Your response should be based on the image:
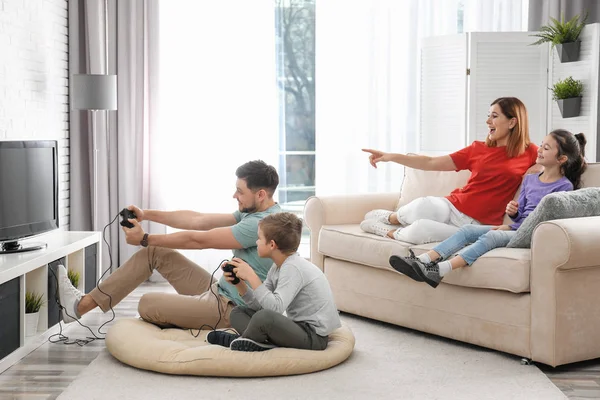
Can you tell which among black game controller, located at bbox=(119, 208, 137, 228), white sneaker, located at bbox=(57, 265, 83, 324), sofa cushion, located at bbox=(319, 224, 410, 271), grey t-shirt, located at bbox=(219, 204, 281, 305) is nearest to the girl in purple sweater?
sofa cushion, located at bbox=(319, 224, 410, 271)

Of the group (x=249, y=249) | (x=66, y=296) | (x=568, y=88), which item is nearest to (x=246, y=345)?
(x=249, y=249)

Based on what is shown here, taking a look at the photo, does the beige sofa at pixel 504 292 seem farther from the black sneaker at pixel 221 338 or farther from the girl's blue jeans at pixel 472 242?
the black sneaker at pixel 221 338

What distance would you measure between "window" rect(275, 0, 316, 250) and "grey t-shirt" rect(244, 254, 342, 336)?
2.76 m

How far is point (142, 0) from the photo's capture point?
557 centimetres

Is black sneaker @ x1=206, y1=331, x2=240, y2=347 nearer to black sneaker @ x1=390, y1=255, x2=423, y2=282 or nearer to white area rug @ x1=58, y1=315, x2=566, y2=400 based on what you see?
white area rug @ x1=58, y1=315, x2=566, y2=400

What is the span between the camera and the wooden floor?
9.97ft

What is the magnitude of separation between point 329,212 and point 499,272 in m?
1.31

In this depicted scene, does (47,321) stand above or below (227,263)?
below

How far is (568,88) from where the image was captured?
4.89m

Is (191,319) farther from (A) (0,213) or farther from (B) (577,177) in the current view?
(B) (577,177)

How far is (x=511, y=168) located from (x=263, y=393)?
6.18 ft

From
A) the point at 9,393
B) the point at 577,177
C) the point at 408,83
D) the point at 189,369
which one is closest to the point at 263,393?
the point at 189,369

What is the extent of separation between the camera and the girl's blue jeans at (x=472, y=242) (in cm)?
351

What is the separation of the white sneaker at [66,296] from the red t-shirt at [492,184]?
6.44 feet
